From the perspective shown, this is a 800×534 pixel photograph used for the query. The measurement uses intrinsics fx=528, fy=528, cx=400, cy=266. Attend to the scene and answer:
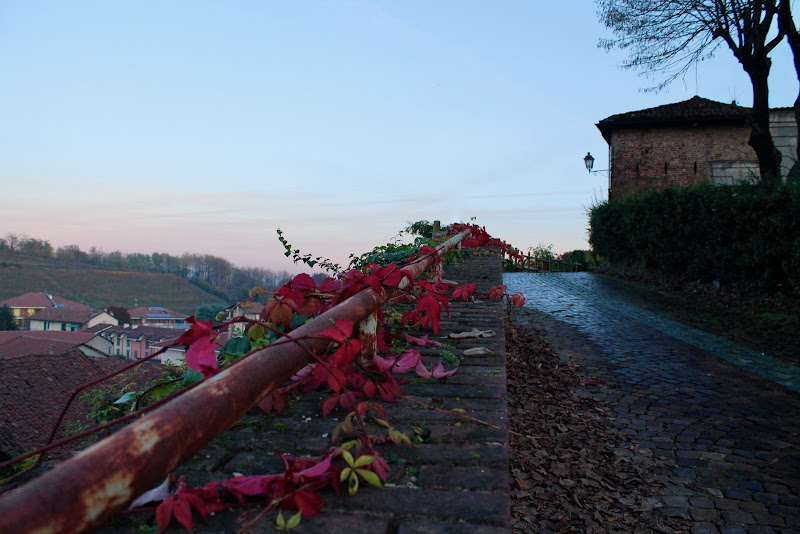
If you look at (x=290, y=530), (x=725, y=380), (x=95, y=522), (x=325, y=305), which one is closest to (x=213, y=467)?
(x=290, y=530)

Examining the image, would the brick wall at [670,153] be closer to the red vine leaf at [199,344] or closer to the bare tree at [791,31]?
the bare tree at [791,31]

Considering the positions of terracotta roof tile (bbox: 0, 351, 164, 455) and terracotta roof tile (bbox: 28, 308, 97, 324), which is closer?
terracotta roof tile (bbox: 0, 351, 164, 455)

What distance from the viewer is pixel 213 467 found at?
1312 millimetres

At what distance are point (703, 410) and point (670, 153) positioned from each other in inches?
764

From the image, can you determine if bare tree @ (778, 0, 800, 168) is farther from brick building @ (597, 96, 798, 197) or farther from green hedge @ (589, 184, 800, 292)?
brick building @ (597, 96, 798, 197)

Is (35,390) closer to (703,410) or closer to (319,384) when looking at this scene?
(703,410)

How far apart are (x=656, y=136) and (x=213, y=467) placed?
77.4ft

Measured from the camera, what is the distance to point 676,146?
21297 mm

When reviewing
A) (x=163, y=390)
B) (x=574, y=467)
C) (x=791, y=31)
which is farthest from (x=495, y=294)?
(x=791, y=31)

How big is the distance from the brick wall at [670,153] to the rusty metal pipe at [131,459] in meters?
22.1

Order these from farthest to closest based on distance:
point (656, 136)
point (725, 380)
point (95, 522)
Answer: point (656, 136) → point (725, 380) → point (95, 522)

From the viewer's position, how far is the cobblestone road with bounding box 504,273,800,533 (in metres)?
3.20

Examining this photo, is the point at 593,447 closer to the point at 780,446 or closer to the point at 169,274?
the point at 780,446

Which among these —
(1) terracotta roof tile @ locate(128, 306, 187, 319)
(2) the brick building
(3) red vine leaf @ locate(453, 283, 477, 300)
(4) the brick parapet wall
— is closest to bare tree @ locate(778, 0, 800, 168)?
(2) the brick building
